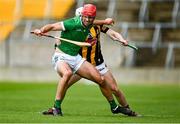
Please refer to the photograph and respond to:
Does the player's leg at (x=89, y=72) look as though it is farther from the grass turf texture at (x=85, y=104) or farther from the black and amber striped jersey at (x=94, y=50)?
the grass turf texture at (x=85, y=104)

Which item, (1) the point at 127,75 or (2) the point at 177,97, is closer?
(2) the point at 177,97

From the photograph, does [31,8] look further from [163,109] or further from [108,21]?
[108,21]

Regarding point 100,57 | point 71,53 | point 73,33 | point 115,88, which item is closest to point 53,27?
point 73,33

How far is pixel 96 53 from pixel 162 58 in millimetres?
18755

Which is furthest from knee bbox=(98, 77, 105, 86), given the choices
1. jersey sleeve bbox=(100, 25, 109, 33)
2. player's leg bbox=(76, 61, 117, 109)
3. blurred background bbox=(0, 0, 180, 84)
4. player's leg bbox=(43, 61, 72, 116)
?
blurred background bbox=(0, 0, 180, 84)

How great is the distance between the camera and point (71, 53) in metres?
17.2

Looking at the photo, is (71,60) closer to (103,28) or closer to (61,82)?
(61,82)

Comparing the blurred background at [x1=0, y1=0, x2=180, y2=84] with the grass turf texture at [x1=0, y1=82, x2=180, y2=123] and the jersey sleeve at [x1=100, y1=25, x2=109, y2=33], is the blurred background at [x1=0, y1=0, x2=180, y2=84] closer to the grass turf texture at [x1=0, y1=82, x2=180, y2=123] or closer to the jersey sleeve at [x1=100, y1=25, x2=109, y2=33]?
the grass turf texture at [x1=0, y1=82, x2=180, y2=123]

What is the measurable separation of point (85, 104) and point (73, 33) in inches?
210

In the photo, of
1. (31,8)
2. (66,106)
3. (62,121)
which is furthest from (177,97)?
(31,8)

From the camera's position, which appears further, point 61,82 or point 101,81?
point 101,81

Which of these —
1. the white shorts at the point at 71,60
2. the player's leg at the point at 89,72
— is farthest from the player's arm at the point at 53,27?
the player's leg at the point at 89,72

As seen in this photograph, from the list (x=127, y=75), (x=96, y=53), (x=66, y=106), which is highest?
(x=96, y=53)

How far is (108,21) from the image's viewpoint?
1722 centimetres
